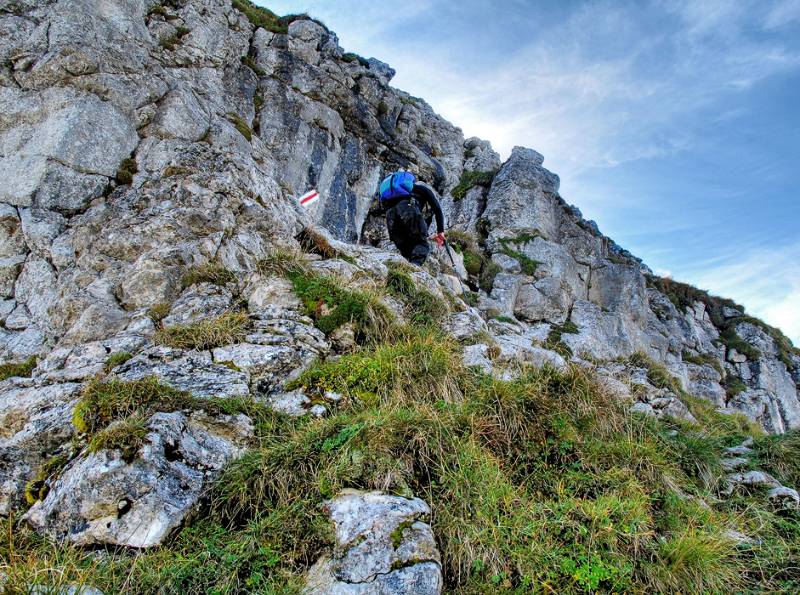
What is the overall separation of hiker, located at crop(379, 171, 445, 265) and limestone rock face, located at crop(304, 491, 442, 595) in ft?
26.8

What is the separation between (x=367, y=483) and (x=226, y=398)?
2.33 m

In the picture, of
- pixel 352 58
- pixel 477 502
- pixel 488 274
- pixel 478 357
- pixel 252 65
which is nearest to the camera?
pixel 477 502

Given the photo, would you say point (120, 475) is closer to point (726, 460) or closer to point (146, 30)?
point (726, 460)

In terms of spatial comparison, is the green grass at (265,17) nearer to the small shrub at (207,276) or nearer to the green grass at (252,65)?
the green grass at (252,65)

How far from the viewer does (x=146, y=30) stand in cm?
1405

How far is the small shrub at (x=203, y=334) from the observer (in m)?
6.34

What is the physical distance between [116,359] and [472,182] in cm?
2743

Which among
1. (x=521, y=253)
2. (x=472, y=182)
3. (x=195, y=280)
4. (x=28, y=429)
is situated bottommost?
(x=28, y=429)

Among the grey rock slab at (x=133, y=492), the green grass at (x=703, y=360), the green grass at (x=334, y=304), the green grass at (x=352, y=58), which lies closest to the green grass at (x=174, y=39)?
the green grass at (x=352, y=58)

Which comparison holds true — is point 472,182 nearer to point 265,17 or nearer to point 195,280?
point 265,17

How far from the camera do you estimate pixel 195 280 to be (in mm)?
8031

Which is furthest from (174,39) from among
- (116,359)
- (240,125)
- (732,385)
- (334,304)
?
(732,385)

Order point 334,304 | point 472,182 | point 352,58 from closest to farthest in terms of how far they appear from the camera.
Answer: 1. point 334,304
2. point 352,58
3. point 472,182

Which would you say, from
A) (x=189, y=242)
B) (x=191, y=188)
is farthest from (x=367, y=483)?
(x=191, y=188)
